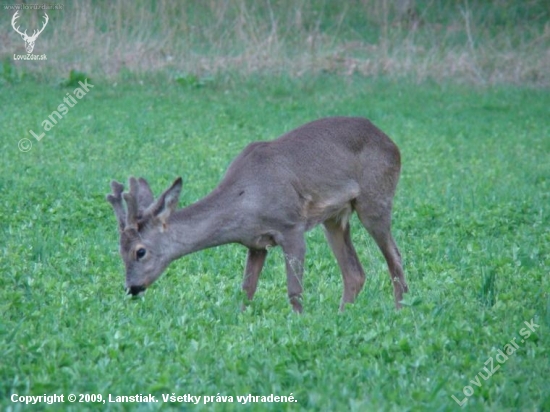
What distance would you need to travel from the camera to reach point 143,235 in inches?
279

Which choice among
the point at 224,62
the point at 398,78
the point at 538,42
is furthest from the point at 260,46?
the point at 538,42

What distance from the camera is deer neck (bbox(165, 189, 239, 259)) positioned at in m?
7.18

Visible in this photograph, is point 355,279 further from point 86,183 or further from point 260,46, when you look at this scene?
point 260,46

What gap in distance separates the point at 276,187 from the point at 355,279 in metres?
1.05

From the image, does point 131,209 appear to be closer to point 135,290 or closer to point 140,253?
point 140,253

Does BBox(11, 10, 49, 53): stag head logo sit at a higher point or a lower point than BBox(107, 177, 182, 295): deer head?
lower

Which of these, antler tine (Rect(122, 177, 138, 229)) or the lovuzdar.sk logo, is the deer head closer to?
antler tine (Rect(122, 177, 138, 229))

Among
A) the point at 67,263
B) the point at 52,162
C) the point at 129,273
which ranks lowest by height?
the point at 52,162

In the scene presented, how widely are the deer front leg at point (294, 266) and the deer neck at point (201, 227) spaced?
1.29ft

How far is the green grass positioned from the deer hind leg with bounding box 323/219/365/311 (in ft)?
0.37

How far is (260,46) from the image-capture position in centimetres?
1916

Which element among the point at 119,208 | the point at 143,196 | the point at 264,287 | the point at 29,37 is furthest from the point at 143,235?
the point at 29,37

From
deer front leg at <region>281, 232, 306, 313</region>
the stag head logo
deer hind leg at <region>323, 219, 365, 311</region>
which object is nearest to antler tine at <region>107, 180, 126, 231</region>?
deer front leg at <region>281, 232, 306, 313</region>

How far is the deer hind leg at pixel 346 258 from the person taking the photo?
304 inches
